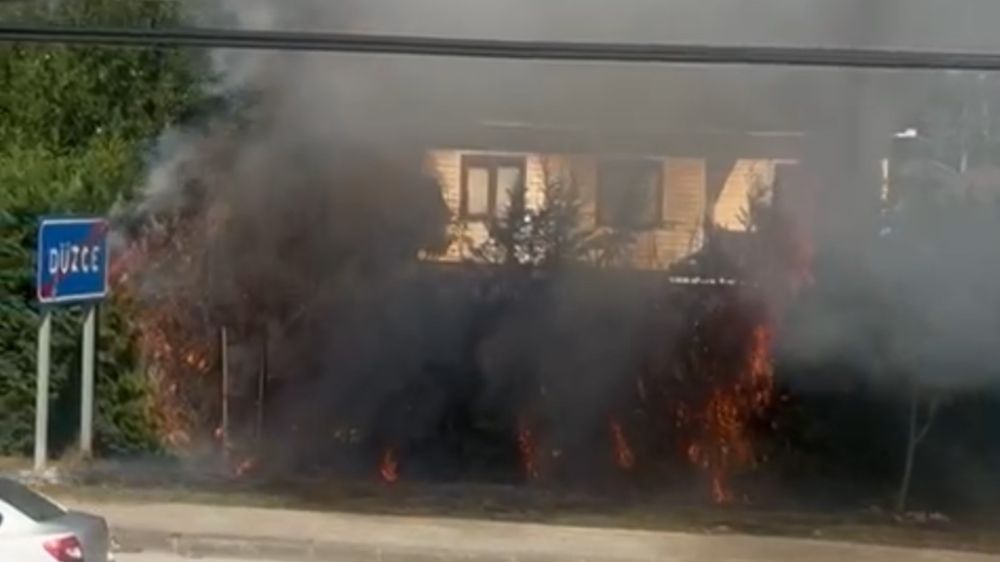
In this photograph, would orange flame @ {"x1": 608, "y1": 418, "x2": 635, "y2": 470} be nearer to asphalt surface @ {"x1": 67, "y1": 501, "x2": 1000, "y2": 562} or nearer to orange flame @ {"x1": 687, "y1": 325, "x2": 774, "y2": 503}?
orange flame @ {"x1": 687, "y1": 325, "x2": 774, "y2": 503}

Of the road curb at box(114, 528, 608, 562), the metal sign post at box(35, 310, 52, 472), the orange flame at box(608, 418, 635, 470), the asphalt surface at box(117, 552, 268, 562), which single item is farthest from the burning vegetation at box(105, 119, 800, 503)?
the asphalt surface at box(117, 552, 268, 562)

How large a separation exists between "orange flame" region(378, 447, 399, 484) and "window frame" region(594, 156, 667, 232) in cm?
192

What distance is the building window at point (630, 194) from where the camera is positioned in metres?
12.5

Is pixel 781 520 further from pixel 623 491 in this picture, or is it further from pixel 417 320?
pixel 417 320

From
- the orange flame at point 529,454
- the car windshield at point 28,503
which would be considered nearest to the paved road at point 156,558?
the car windshield at point 28,503

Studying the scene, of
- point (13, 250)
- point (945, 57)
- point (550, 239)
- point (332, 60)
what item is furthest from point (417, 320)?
point (945, 57)

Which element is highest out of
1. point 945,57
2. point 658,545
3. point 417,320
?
point 945,57

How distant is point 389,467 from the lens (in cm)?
1304

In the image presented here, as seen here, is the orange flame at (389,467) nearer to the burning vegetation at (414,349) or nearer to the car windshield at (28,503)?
the burning vegetation at (414,349)

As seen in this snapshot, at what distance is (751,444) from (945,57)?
4894mm

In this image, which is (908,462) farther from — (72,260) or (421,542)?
(72,260)

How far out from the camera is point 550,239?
12945mm

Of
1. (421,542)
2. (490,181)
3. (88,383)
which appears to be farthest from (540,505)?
(88,383)

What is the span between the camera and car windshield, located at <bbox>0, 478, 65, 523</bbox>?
7285mm
